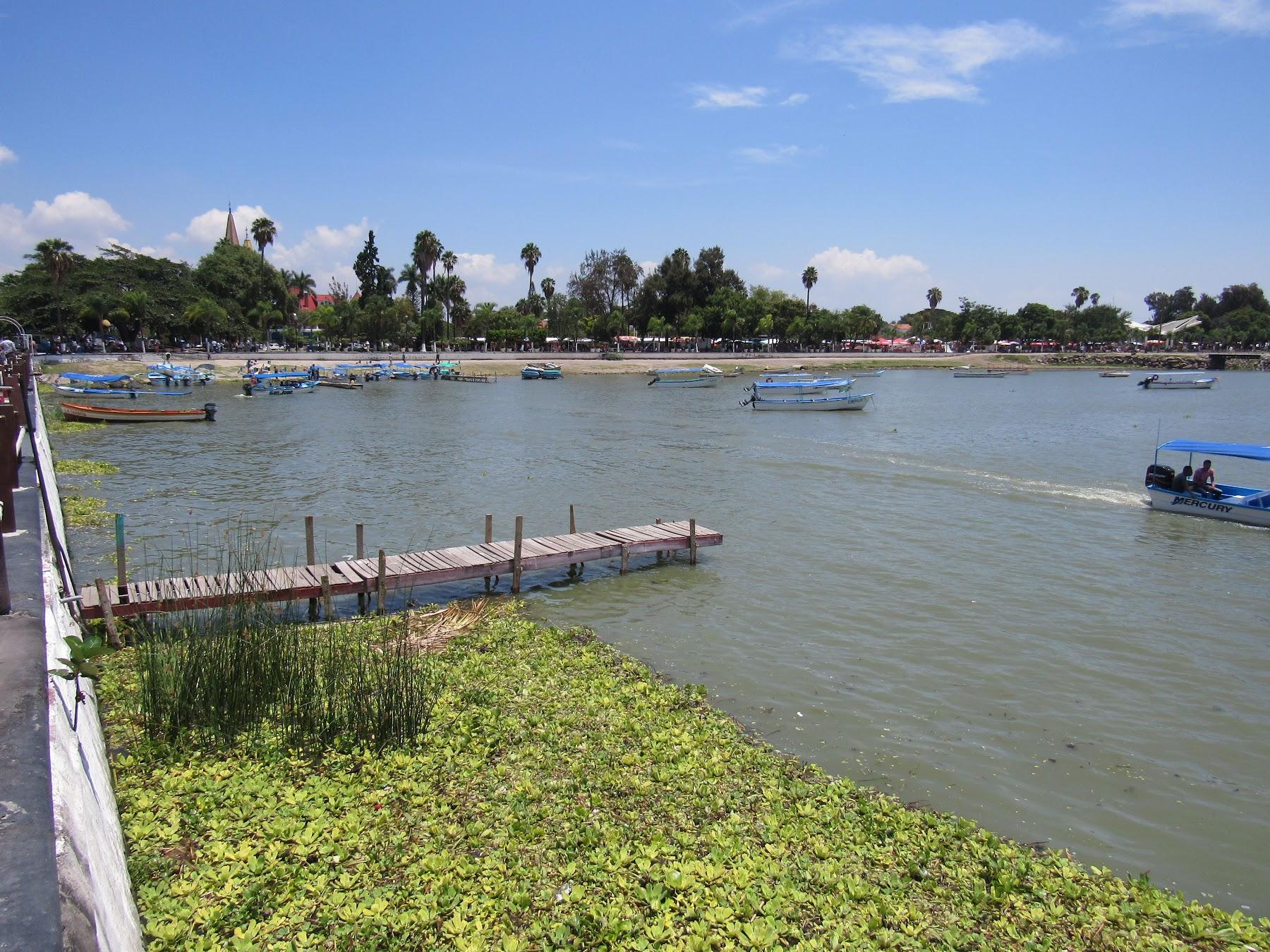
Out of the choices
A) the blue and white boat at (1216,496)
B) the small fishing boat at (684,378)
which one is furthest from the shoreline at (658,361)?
the blue and white boat at (1216,496)

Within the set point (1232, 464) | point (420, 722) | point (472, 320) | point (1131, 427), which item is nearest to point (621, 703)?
point (420, 722)

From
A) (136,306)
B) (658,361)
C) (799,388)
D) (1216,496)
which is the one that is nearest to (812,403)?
(799,388)

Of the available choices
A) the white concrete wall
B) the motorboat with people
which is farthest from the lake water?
the motorboat with people

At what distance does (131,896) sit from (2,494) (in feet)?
29.2

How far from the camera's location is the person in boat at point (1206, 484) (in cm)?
2364

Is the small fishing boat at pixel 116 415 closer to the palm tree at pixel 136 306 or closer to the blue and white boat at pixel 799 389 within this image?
the blue and white boat at pixel 799 389

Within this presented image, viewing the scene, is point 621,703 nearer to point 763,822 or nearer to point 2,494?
point 763,822

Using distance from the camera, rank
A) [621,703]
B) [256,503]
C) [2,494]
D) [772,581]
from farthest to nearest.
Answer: [256,503] → [772,581] → [2,494] → [621,703]

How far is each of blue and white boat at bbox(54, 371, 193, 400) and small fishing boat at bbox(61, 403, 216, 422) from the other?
5.71 meters

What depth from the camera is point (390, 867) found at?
6066 mm

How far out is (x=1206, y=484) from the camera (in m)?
23.9

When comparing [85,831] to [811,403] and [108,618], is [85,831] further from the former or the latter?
[811,403]

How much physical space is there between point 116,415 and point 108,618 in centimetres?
3835

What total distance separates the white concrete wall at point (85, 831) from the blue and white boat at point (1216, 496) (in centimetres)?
2659
